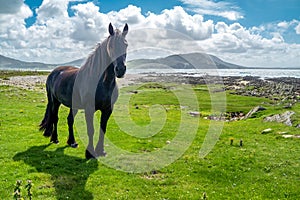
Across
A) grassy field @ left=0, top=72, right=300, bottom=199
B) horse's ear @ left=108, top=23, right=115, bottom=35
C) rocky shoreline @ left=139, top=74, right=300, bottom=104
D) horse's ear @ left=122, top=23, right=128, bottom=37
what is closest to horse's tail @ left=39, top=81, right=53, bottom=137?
grassy field @ left=0, top=72, right=300, bottom=199

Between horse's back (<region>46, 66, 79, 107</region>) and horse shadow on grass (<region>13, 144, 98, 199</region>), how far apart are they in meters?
2.41

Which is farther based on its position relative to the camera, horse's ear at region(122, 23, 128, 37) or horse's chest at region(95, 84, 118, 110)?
horse's chest at region(95, 84, 118, 110)

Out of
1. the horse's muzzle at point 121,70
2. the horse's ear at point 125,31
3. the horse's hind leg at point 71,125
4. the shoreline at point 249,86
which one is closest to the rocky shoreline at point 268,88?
the shoreline at point 249,86

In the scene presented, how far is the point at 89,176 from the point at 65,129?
28.4 ft

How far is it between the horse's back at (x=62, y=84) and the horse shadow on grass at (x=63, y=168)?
241cm

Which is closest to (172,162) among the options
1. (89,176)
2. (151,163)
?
(151,163)

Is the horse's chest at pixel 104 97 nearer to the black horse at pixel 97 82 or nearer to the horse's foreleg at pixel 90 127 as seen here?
the black horse at pixel 97 82

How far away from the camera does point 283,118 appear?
2470 cm

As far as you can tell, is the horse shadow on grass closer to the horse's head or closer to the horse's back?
the horse's back

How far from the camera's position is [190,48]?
527 inches

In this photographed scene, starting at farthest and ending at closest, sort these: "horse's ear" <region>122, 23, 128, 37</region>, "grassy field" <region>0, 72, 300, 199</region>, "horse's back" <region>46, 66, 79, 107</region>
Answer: "horse's back" <region>46, 66, 79, 107</region>
"horse's ear" <region>122, 23, 128, 37</region>
"grassy field" <region>0, 72, 300, 199</region>

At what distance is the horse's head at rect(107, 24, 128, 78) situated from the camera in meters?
9.80

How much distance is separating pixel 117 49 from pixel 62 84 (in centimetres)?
434

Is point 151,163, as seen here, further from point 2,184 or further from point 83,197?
point 2,184
